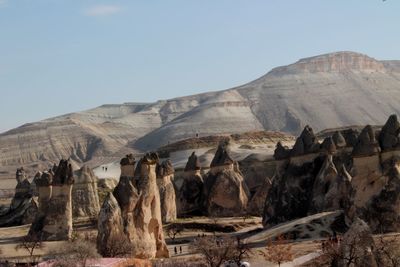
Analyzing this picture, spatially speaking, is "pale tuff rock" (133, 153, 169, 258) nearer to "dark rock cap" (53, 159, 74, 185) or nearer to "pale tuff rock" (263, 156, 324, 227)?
"dark rock cap" (53, 159, 74, 185)

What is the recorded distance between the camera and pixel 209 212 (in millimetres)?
62312

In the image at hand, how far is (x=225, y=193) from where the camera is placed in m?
62.0

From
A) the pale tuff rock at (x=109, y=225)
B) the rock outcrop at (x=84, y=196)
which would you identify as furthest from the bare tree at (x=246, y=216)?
the pale tuff rock at (x=109, y=225)

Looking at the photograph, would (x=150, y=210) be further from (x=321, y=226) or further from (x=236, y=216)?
(x=236, y=216)

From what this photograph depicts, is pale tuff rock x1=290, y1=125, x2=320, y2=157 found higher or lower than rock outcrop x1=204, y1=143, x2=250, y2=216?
higher

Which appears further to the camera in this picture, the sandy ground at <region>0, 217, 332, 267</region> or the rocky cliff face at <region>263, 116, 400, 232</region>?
the rocky cliff face at <region>263, 116, 400, 232</region>

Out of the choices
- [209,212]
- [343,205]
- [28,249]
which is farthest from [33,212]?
[343,205]

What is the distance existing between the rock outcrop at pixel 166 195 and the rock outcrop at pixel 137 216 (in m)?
22.1

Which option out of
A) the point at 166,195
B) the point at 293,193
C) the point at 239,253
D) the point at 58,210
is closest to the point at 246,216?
the point at 166,195

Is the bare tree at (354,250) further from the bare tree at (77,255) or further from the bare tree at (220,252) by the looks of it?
the bare tree at (77,255)

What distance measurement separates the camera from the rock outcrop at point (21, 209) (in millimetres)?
66125

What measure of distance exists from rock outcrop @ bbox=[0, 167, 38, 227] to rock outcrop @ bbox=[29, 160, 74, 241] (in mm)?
18357

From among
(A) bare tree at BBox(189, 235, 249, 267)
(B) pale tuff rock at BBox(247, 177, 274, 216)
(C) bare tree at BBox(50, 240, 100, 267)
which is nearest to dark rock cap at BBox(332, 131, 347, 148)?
(B) pale tuff rock at BBox(247, 177, 274, 216)

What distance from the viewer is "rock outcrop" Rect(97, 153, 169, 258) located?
1271 inches
